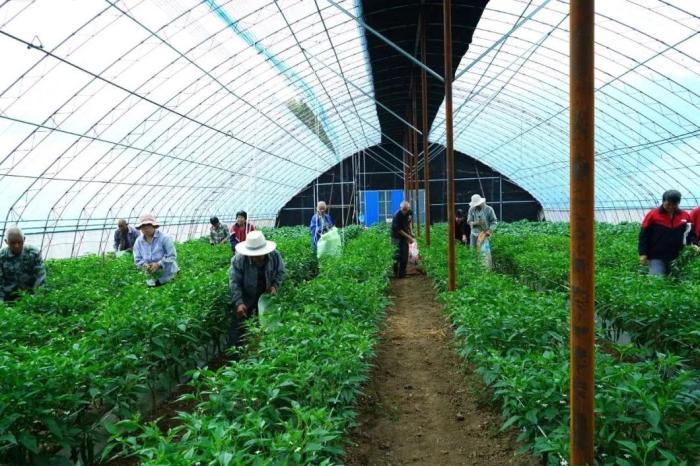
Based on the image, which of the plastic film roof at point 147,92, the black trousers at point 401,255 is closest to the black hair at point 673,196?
the black trousers at point 401,255

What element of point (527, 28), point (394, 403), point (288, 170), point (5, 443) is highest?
point (527, 28)

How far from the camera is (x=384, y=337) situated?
27.9 ft

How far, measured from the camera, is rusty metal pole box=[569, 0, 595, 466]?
2.74m

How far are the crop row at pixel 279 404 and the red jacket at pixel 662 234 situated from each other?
417cm

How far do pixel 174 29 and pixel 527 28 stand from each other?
10.5 meters

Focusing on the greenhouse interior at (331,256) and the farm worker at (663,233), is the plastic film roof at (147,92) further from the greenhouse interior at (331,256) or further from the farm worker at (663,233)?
the farm worker at (663,233)

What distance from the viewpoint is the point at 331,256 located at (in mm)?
11422

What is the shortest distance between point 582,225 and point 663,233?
5.71 metres

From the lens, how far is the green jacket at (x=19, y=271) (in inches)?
285

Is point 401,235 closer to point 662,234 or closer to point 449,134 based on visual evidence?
point 449,134

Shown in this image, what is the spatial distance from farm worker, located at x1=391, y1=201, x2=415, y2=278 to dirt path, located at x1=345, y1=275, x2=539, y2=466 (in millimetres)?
5868

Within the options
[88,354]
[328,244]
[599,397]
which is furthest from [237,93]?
[599,397]


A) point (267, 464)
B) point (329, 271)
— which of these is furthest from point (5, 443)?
point (329, 271)

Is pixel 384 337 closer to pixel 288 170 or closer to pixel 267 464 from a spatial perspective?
pixel 267 464
